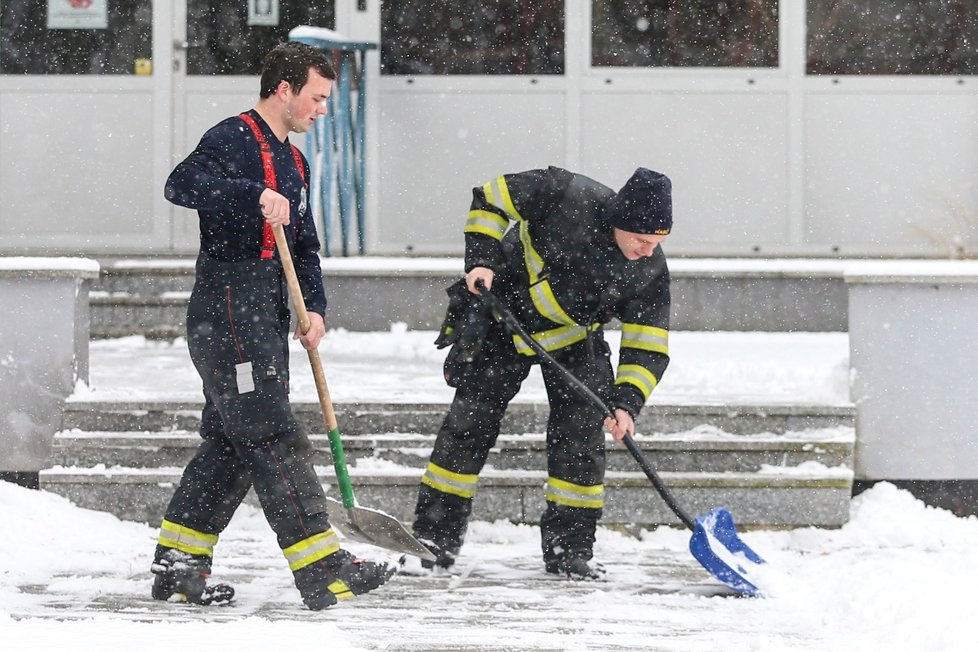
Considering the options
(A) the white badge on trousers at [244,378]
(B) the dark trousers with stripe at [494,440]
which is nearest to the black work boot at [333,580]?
(A) the white badge on trousers at [244,378]

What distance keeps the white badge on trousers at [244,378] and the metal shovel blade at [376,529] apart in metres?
0.58

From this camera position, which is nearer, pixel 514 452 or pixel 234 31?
pixel 514 452

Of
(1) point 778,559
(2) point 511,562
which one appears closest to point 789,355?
(1) point 778,559

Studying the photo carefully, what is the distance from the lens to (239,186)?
14.1ft

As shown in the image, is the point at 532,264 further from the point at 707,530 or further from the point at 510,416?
the point at 707,530

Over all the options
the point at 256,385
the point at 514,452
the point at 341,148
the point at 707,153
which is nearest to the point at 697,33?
the point at 707,153

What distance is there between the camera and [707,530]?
500 cm

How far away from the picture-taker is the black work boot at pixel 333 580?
4.49 m

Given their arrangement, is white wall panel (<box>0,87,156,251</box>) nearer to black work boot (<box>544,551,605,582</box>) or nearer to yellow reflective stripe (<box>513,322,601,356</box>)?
yellow reflective stripe (<box>513,322,601,356</box>)

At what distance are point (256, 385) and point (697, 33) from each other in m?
6.16

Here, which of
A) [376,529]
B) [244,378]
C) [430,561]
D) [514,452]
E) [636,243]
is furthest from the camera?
[514,452]

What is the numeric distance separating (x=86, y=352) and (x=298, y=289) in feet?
7.19

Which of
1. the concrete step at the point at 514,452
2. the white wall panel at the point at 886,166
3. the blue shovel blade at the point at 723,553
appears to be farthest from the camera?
the white wall panel at the point at 886,166

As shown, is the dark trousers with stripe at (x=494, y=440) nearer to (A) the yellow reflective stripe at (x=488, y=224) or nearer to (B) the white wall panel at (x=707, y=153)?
(A) the yellow reflective stripe at (x=488, y=224)
